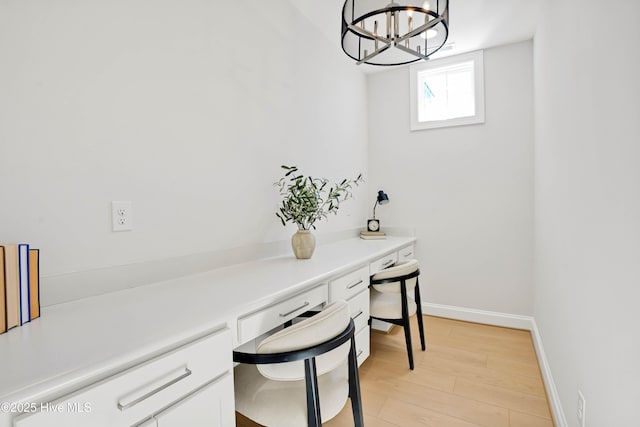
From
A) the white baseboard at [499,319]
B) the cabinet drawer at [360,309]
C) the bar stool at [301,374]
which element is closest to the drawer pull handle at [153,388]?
the bar stool at [301,374]

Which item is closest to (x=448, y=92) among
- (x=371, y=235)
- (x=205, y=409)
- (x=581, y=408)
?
(x=371, y=235)

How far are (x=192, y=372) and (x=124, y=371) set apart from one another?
0.66 ft

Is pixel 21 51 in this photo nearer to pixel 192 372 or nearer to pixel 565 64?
pixel 192 372

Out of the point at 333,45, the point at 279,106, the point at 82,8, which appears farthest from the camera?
the point at 333,45

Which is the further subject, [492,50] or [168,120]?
[492,50]

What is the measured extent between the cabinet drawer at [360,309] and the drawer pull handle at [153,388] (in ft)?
3.67

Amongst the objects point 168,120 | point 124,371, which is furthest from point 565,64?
point 124,371

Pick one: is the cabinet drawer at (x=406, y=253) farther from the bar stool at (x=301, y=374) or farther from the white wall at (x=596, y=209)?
the bar stool at (x=301, y=374)

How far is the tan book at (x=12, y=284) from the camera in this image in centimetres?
89

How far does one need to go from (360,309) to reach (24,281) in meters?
1.57

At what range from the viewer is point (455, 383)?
6.73 feet

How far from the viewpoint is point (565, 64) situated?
58.6 inches

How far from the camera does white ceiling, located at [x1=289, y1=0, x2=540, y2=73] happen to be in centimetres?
237

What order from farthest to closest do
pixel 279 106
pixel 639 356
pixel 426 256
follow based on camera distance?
pixel 426 256
pixel 279 106
pixel 639 356
